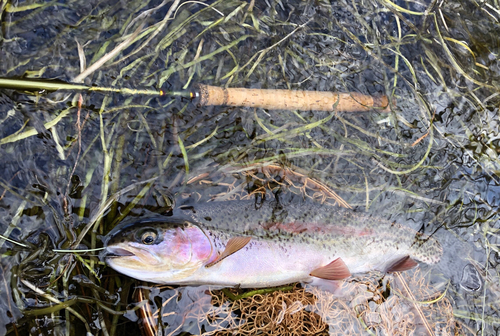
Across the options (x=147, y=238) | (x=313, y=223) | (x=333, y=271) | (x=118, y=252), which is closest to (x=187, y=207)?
(x=147, y=238)

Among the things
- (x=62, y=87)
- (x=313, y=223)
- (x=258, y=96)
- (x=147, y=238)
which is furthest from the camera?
(x=258, y=96)

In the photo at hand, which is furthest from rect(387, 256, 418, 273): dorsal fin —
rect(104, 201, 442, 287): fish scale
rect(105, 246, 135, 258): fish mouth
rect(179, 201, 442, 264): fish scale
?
rect(105, 246, 135, 258): fish mouth

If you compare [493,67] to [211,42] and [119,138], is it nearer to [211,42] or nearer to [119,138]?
[211,42]

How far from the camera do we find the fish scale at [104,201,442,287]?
2232mm

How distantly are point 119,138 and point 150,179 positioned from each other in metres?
0.39

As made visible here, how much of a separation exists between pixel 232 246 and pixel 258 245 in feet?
0.73

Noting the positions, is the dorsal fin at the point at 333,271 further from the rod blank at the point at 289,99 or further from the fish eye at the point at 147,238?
the rod blank at the point at 289,99

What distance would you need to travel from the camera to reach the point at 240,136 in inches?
109

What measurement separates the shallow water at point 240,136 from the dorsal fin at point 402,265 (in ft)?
0.67

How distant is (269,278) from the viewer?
2436 mm

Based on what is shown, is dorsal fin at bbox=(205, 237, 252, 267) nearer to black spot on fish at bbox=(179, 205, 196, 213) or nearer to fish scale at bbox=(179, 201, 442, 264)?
fish scale at bbox=(179, 201, 442, 264)

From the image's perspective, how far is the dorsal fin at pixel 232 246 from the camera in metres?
2.30

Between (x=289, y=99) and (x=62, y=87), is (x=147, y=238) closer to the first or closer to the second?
(x=62, y=87)

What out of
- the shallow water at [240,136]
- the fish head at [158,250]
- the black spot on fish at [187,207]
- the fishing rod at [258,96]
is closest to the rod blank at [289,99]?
the fishing rod at [258,96]
